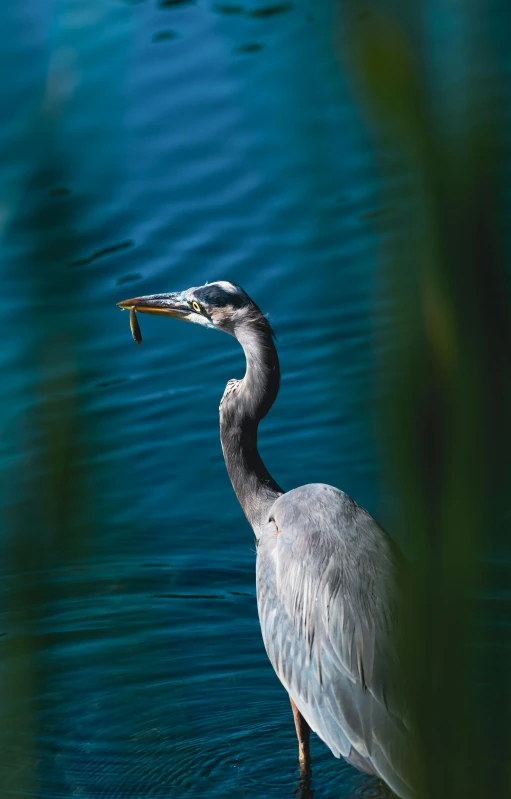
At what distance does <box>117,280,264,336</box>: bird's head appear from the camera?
372 cm

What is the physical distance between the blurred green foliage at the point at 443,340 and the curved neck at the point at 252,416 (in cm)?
288

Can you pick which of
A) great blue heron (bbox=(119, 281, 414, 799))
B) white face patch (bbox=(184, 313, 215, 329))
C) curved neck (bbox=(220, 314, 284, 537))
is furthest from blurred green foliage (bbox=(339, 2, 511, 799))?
white face patch (bbox=(184, 313, 215, 329))

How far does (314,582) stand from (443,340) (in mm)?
2543

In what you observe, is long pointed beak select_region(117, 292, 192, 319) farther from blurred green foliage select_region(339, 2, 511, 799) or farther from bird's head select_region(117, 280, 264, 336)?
blurred green foliage select_region(339, 2, 511, 799)

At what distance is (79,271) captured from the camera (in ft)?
3.05

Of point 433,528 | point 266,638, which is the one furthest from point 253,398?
point 433,528

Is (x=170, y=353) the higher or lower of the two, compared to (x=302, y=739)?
higher

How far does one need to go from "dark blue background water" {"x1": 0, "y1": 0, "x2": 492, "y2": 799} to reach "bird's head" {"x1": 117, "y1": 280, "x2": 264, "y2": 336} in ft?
0.87

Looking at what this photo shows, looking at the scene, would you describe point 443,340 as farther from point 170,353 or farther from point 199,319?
point 170,353

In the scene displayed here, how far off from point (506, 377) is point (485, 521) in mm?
92

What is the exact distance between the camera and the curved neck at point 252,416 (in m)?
3.65

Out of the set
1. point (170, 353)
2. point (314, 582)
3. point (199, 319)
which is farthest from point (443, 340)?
point (170, 353)

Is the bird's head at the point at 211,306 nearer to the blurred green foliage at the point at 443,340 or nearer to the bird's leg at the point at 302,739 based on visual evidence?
the bird's leg at the point at 302,739

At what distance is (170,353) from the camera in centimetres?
684
